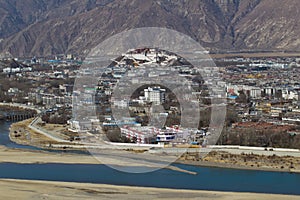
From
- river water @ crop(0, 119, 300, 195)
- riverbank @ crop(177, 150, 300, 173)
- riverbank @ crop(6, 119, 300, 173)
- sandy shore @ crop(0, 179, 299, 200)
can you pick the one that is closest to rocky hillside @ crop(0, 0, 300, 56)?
riverbank @ crop(6, 119, 300, 173)

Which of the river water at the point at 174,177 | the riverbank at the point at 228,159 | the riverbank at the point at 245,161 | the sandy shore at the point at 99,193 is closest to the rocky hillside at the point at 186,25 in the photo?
the riverbank at the point at 228,159

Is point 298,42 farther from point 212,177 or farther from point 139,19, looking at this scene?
point 212,177

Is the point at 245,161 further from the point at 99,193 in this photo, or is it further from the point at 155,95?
the point at 155,95

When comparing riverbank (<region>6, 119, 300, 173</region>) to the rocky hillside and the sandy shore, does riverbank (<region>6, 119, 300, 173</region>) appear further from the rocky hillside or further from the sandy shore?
the rocky hillside

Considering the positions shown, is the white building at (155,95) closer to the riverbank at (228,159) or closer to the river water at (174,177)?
the riverbank at (228,159)

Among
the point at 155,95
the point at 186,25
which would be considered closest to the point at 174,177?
the point at 155,95
